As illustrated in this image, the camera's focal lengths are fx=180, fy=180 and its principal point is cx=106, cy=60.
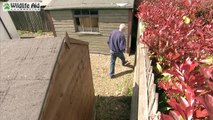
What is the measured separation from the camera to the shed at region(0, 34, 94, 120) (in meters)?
1.90

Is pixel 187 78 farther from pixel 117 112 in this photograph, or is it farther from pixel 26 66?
pixel 117 112

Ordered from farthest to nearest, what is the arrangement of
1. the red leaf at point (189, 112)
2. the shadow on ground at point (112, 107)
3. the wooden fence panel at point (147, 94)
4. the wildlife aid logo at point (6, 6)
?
1. the wildlife aid logo at point (6, 6)
2. the shadow on ground at point (112, 107)
3. the wooden fence panel at point (147, 94)
4. the red leaf at point (189, 112)

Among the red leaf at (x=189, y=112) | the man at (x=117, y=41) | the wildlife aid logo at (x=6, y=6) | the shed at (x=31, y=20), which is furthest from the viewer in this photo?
the shed at (x=31, y=20)

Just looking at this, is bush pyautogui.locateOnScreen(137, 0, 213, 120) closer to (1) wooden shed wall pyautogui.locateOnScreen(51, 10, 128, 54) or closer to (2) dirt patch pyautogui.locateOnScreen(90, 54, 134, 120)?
(2) dirt patch pyautogui.locateOnScreen(90, 54, 134, 120)

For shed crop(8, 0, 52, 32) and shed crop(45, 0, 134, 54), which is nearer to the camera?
shed crop(45, 0, 134, 54)

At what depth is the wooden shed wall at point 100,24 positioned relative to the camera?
7.63m

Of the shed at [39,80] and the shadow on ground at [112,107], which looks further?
the shadow on ground at [112,107]

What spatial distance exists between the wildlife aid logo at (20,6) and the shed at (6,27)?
0.43 metres

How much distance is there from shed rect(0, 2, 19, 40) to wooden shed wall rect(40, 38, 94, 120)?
8130 mm

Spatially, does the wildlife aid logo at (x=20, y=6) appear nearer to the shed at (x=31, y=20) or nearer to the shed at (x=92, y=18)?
the shed at (x=31, y=20)

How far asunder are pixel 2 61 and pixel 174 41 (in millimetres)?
2564

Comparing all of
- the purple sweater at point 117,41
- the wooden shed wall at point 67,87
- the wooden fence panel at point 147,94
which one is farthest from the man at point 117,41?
the wooden fence panel at point 147,94

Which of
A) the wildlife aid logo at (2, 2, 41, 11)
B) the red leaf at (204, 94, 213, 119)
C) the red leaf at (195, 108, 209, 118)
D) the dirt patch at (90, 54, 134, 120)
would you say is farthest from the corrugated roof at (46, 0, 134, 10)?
the red leaf at (204, 94, 213, 119)

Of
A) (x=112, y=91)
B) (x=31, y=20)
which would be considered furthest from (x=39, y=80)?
(x=31, y=20)
